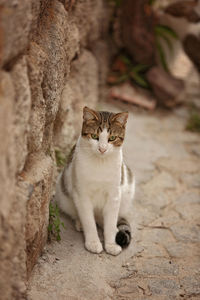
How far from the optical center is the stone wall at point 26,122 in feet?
6.78

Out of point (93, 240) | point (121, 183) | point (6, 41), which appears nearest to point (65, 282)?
point (93, 240)

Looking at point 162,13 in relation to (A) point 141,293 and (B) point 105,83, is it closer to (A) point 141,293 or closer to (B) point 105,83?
(B) point 105,83

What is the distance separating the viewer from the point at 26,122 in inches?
91.7

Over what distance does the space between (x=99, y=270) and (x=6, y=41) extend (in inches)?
75.2

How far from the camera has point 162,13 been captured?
22.2 ft

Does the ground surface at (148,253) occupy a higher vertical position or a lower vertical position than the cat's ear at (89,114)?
lower

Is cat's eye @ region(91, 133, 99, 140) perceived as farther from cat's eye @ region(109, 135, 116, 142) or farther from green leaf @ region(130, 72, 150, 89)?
green leaf @ region(130, 72, 150, 89)

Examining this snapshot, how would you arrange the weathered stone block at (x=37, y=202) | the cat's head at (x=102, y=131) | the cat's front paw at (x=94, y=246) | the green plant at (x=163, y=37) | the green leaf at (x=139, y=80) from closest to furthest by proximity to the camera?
the weathered stone block at (x=37, y=202) → the cat's head at (x=102, y=131) → the cat's front paw at (x=94, y=246) → the green leaf at (x=139, y=80) → the green plant at (x=163, y=37)

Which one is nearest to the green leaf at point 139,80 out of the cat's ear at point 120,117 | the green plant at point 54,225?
the cat's ear at point 120,117

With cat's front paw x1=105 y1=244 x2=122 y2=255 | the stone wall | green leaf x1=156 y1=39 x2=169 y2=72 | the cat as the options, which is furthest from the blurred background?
cat's front paw x1=105 y1=244 x2=122 y2=255

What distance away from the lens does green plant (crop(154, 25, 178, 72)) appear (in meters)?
6.60

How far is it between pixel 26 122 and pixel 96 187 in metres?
1.06

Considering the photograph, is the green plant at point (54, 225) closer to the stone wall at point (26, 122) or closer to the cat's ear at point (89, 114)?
the stone wall at point (26, 122)

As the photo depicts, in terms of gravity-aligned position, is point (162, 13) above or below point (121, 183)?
above
